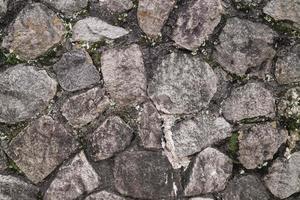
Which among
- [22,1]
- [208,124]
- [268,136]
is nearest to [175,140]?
[208,124]

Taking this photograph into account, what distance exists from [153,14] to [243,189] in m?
0.96

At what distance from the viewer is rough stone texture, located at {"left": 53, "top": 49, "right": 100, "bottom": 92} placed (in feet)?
7.62

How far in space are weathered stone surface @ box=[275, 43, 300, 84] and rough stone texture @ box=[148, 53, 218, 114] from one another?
312mm

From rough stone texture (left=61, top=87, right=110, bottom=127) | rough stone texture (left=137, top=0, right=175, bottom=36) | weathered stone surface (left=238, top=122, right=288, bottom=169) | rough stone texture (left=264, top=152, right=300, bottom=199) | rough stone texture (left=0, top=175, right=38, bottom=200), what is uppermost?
rough stone texture (left=137, top=0, right=175, bottom=36)

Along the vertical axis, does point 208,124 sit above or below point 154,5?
below

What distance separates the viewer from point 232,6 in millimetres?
2379

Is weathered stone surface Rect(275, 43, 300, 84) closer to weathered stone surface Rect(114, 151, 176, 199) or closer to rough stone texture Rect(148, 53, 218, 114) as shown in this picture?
rough stone texture Rect(148, 53, 218, 114)

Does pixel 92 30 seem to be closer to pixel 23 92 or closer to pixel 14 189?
pixel 23 92

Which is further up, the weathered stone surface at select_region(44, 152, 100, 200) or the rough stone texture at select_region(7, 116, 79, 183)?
the rough stone texture at select_region(7, 116, 79, 183)

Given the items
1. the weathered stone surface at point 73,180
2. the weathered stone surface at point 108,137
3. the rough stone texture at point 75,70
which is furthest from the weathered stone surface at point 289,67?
the weathered stone surface at point 73,180

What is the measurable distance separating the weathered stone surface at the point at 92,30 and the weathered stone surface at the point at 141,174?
560 millimetres

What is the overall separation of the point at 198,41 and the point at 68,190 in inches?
36.3

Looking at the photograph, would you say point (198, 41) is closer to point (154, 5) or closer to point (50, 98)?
point (154, 5)

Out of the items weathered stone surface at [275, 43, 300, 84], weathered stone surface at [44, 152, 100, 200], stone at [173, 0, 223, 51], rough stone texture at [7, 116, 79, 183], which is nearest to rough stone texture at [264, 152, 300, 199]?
weathered stone surface at [275, 43, 300, 84]
